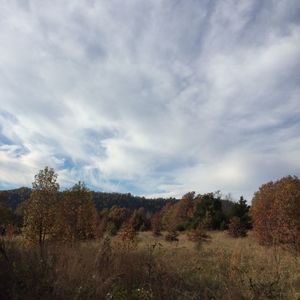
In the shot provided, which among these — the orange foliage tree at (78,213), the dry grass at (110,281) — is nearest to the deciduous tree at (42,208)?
the orange foliage tree at (78,213)

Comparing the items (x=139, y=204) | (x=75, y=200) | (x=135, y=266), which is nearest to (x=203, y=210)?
(x=75, y=200)

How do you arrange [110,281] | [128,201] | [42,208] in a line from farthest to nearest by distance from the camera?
[128,201] → [42,208] → [110,281]

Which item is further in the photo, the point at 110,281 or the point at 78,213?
the point at 78,213

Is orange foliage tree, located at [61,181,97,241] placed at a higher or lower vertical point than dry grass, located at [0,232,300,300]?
higher

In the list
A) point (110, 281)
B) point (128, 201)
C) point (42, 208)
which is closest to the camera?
point (110, 281)

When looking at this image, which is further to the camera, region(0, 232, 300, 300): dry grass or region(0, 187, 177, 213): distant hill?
region(0, 187, 177, 213): distant hill

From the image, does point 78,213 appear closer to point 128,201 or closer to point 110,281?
point 110,281

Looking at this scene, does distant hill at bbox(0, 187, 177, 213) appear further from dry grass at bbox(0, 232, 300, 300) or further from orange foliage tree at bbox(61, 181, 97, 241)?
dry grass at bbox(0, 232, 300, 300)

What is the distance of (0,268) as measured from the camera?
644 centimetres

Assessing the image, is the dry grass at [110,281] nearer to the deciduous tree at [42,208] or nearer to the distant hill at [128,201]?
the deciduous tree at [42,208]

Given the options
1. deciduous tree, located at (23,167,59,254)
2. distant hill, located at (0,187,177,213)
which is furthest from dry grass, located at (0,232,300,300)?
distant hill, located at (0,187,177,213)

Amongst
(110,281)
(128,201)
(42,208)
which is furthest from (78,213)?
(128,201)

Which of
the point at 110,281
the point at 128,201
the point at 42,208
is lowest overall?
the point at 110,281

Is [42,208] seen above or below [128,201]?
below
